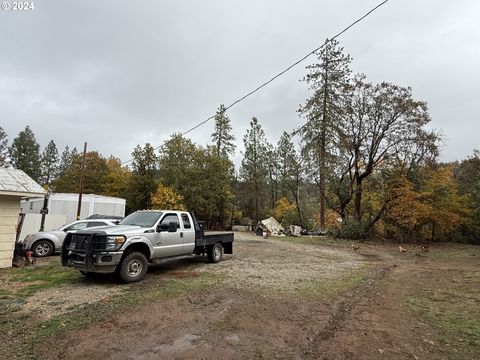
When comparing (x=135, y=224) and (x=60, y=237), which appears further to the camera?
(x=60, y=237)

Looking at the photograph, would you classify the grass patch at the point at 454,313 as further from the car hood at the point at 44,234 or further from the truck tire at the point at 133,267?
the car hood at the point at 44,234

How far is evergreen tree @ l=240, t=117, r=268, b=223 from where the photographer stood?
1785 inches

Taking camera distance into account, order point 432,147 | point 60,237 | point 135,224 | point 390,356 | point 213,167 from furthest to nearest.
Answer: point 213,167 → point 432,147 → point 60,237 → point 135,224 → point 390,356

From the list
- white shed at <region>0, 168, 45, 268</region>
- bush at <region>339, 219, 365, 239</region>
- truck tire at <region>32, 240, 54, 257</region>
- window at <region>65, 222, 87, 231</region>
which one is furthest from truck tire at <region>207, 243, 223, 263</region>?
bush at <region>339, 219, 365, 239</region>

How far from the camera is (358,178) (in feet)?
79.5

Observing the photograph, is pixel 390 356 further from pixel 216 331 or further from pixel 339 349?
pixel 216 331

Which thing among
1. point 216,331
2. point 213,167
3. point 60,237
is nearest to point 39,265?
point 60,237

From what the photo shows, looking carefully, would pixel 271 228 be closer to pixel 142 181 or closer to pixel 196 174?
pixel 196 174

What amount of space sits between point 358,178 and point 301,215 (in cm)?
988

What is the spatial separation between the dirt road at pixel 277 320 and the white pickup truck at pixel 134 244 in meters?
0.53

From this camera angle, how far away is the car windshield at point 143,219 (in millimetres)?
8970

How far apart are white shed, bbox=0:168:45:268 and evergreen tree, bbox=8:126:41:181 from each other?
50528mm

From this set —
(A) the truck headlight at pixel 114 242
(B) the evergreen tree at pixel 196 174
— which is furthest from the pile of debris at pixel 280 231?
(A) the truck headlight at pixel 114 242

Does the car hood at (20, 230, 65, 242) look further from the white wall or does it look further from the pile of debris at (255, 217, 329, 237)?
the pile of debris at (255, 217, 329, 237)
